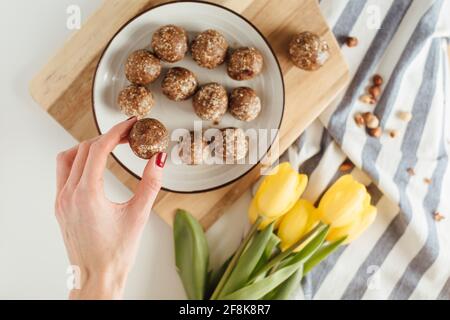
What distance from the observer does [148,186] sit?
1035mm

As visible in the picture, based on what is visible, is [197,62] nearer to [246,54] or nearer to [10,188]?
[246,54]

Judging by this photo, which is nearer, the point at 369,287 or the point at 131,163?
the point at 131,163

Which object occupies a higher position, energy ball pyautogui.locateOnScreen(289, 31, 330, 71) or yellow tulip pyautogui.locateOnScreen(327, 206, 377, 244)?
energy ball pyautogui.locateOnScreen(289, 31, 330, 71)

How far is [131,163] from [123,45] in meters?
0.29

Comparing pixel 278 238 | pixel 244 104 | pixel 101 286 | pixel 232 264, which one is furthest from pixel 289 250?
pixel 101 286

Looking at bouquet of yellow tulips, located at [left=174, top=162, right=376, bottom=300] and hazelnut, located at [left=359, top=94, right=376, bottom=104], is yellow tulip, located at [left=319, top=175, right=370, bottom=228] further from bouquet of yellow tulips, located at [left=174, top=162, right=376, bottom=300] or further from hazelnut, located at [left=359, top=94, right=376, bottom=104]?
hazelnut, located at [left=359, top=94, right=376, bottom=104]

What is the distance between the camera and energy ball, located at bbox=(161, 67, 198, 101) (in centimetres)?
120

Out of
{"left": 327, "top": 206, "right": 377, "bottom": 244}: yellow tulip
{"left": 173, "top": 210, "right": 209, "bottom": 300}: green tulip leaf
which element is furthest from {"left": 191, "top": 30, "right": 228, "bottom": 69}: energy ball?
{"left": 327, "top": 206, "right": 377, "bottom": 244}: yellow tulip

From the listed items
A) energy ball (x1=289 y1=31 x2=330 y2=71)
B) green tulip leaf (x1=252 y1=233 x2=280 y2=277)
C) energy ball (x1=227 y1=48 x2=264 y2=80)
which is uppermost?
energy ball (x1=227 y1=48 x2=264 y2=80)

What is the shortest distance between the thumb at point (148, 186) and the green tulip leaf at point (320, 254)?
489 mm

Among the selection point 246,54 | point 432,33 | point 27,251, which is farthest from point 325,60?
point 27,251

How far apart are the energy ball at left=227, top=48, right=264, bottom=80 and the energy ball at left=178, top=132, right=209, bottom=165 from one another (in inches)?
7.0

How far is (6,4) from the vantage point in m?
1.33

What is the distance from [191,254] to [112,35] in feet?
1.95
